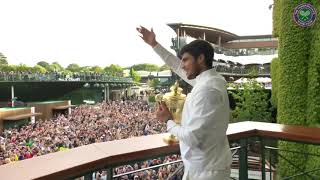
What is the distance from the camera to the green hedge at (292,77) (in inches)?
273

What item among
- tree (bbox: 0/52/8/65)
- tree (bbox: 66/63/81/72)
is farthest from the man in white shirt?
tree (bbox: 66/63/81/72)

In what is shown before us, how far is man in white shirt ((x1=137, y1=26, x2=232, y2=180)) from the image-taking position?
1.38 meters

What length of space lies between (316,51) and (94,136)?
31.5 feet

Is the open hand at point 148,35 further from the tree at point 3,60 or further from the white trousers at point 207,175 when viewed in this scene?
the tree at point 3,60

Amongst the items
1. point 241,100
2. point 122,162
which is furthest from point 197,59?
point 241,100

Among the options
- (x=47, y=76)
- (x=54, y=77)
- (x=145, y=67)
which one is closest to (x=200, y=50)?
(x=47, y=76)

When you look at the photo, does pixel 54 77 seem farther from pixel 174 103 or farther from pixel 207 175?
pixel 207 175

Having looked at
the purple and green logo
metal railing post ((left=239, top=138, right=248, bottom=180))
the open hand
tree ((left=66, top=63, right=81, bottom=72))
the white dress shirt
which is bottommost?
metal railing post ((left=239, top=138, right=248, bottom=180))

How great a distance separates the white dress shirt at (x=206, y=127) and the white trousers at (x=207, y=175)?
0.04ft

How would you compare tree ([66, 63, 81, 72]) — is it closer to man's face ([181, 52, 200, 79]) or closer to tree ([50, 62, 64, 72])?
tree ([50, 62, 64, 72])

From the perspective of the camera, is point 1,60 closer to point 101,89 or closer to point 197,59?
point 101,89

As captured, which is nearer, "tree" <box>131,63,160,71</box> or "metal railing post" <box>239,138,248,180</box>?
"metal railing post" <box>239,138,248,180</box>

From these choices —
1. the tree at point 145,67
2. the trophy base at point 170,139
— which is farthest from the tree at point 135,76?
the trophy base at point 170,139

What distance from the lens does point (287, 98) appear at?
7.27 metres
